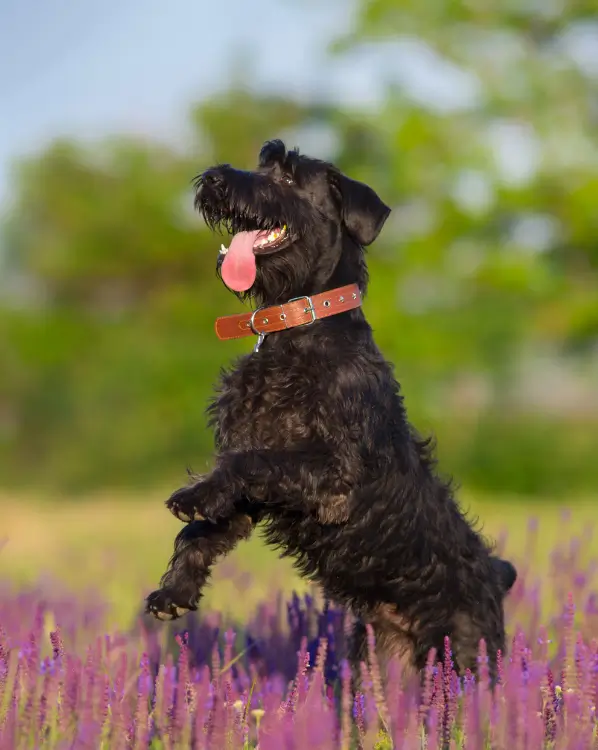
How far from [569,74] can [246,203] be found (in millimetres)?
19904

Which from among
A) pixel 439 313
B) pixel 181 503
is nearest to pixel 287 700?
pixel 181 503

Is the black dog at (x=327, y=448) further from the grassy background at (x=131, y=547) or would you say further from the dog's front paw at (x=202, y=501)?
the grassy background at (x=131, y=547)

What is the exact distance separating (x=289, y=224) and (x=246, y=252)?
220 mm

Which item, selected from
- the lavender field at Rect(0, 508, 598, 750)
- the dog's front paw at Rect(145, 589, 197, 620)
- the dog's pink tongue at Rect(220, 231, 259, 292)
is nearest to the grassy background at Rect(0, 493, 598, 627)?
the dog's front paw at Rect(145, 589, 197, 620)

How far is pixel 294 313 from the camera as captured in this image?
4281 millimetres

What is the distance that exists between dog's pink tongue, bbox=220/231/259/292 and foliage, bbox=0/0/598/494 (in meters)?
16.6

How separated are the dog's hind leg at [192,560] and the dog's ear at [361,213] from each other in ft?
4.38

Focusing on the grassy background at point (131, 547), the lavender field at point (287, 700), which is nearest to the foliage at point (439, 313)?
the grassy background at point (131, 547)

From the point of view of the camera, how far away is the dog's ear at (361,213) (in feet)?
14.9

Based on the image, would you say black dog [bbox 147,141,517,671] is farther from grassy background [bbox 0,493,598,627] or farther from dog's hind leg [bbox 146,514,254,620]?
grassy background [bbox 0,493,598,627]

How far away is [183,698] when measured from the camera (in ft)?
10.2

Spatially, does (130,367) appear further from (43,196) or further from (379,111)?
(379,111)

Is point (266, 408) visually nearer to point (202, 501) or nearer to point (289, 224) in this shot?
point (202, 501)

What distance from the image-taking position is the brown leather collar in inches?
169
